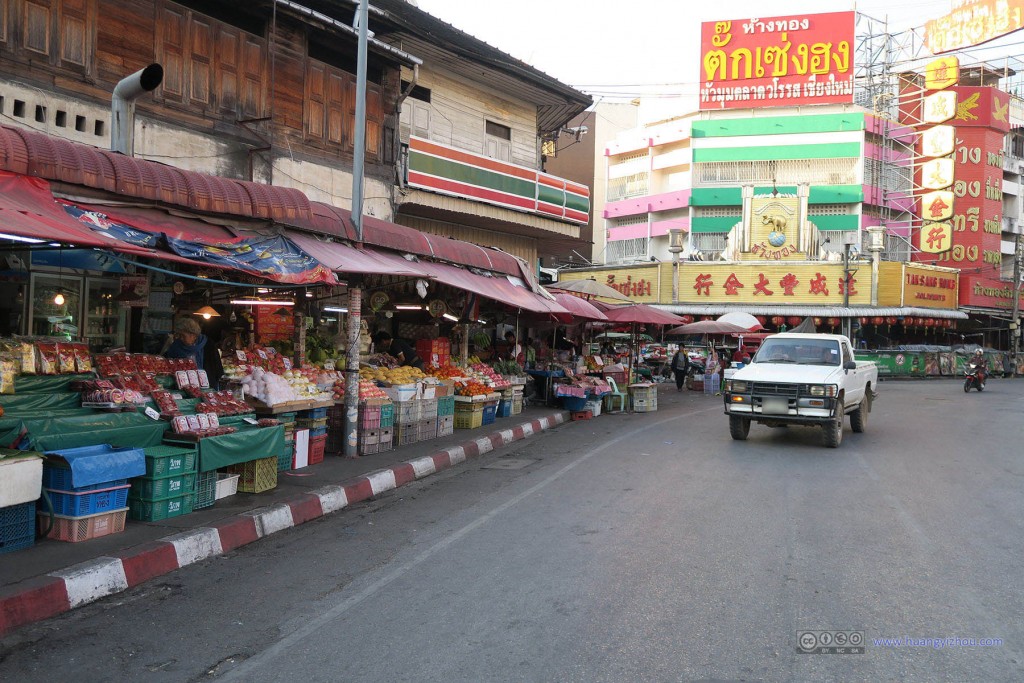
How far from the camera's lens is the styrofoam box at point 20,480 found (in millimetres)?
5610

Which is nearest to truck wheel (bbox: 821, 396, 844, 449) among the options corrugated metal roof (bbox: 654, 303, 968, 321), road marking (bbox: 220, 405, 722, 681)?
road marking (bbox: 220, 405, 722, 681)

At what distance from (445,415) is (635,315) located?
8700 millimetres

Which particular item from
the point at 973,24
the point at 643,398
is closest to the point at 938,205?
the point at 973,24

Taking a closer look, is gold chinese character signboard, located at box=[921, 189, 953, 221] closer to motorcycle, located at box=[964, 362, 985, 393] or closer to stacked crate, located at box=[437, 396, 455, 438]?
motorcycle, located at box=[964, 362, 985, 393]

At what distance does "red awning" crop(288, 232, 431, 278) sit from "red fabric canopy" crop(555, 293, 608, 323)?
267 inches

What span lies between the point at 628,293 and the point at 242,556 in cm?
3809

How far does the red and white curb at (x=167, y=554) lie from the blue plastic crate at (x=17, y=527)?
824 mm

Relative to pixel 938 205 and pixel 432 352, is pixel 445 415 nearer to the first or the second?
pixel 432 352

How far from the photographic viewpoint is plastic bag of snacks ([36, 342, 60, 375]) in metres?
7.25

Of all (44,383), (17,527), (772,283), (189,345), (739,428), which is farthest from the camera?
(772,283)

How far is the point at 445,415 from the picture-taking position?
1343 centimetres

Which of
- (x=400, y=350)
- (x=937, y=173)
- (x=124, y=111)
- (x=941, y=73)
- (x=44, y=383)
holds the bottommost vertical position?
(x=44, y=383)

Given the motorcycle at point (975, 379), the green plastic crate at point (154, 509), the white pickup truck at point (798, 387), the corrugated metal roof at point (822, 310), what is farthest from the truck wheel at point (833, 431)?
the corrugated metal roof at point (822, 310)

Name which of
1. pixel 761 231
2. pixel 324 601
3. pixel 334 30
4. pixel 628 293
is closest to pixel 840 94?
pixel 761 231
